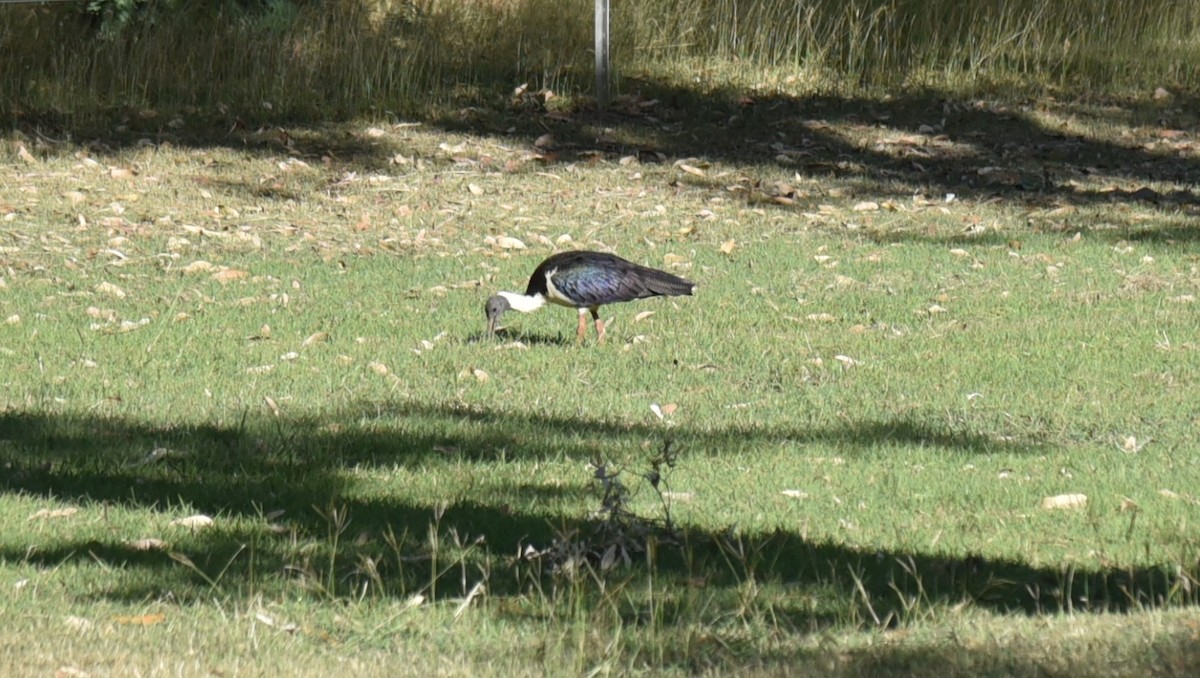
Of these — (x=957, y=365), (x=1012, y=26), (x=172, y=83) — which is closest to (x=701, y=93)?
(x=1012, y=26)

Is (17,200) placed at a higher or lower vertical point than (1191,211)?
lower

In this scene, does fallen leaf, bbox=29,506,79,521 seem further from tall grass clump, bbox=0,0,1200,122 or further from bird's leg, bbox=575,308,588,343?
tall grass clump, bbox=0,0,1200,122

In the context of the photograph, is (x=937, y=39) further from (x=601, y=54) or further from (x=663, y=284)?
(x=663, y=284)

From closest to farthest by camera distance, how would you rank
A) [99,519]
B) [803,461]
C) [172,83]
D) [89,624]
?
[89,624] < [99,519] < [803,461] < [172,83]

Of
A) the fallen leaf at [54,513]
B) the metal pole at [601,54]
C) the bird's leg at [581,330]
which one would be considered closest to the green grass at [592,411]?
the fallen leaf at [54,513]

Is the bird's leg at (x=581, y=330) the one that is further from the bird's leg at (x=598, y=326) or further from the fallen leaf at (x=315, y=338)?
the fallen leaf at (x=315, y=338)

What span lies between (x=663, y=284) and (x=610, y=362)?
0.64 m

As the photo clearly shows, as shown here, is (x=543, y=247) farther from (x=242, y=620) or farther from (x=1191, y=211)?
(x=242, y=620)

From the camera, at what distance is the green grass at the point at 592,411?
187 inches

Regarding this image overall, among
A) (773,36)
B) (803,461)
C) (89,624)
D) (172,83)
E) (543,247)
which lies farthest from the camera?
(773,36)

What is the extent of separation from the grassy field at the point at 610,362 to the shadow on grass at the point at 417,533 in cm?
3

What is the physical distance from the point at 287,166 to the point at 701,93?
515cm

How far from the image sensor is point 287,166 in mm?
15648

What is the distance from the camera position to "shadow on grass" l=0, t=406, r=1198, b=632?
16.8 ft
